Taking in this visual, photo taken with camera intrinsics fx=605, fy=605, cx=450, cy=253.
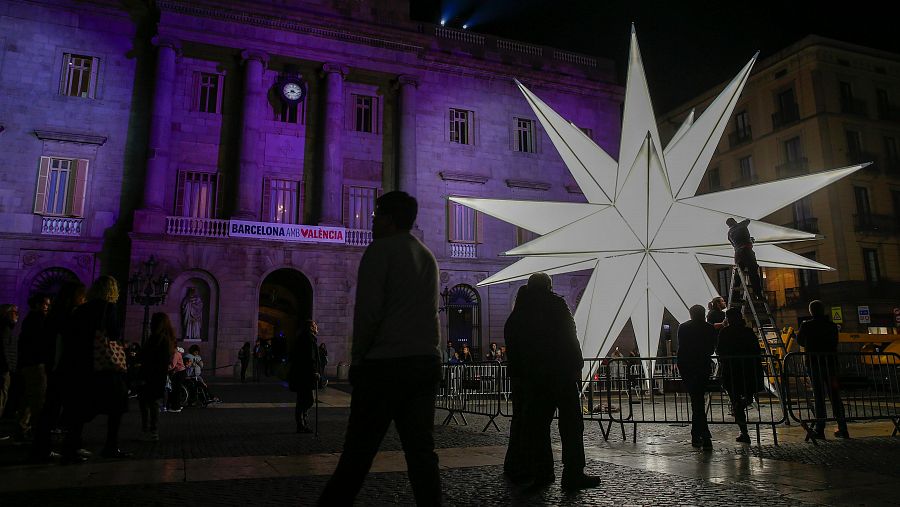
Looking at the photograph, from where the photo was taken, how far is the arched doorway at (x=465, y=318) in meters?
27.5

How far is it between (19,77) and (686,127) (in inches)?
972

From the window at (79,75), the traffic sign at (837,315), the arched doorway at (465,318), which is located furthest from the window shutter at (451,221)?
the traffic sign at (837,315)

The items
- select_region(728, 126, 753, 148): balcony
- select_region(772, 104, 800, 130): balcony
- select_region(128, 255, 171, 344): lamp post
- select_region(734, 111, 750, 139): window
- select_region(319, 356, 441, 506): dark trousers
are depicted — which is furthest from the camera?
select_region(734, 111, 750, 139): window

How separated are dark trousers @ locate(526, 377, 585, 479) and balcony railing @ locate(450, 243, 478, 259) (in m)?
22.6

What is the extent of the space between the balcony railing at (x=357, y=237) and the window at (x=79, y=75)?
1161 cm

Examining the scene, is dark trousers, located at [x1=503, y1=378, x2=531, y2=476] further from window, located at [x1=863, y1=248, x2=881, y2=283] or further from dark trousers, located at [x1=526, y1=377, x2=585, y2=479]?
window, located at [x1=863, y1=248, x2=881, y2=283]

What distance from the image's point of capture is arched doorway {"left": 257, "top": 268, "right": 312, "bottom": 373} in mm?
25422

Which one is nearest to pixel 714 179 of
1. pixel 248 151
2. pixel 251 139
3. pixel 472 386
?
pixel 251 139

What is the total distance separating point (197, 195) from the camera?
2491 cm

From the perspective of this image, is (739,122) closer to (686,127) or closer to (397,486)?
(686,127)

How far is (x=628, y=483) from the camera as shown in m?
5.10

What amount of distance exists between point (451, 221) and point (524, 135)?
6.30m

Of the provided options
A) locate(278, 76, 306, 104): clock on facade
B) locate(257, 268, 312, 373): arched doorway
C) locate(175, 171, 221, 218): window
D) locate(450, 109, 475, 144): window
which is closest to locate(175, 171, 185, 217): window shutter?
locate(175, 171, 221, 218): window

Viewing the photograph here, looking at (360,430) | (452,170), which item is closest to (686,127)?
(360,430)
